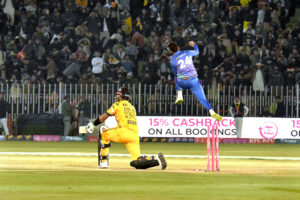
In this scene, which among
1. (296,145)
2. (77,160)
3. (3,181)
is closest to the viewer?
(3,181)

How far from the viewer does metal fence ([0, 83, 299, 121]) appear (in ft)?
102

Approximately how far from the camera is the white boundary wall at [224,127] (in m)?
31.0

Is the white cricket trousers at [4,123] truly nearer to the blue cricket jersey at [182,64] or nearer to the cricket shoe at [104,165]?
the cricket shoe at [104,165]

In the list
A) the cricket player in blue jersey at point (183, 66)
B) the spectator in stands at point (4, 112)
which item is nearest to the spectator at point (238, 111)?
the spectator in stands at point (4, 112)

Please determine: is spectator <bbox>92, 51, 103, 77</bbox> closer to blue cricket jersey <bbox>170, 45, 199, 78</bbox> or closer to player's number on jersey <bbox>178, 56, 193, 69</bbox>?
blue cricket jersey <bbox>170, 45, 199, 78</bbox>

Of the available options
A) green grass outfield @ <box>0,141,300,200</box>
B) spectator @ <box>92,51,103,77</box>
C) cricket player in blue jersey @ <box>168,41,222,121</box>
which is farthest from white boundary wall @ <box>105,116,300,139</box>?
cricket player in blue jersey @ <box>168,41,222,121</box>

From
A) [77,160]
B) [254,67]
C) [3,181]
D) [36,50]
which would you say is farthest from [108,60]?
[3,181]

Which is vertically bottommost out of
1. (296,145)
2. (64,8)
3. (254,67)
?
(296,145)

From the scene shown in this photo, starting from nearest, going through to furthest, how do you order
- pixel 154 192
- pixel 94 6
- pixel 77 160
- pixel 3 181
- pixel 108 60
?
pixel 154 192, pixel 3 181, pixel 77 160, pixel 108 60, pixel 94 6

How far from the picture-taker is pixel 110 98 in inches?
1249

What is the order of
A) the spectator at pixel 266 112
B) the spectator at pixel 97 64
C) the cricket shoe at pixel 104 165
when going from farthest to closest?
1. the spectator at pixel 97 64
2. the spectator at pixel 266 112
3. the cricket shoe at pixel 104 165

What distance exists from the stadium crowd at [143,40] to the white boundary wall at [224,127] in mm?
1516

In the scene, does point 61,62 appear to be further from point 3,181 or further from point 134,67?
point 3,181

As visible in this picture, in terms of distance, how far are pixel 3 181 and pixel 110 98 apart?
17.4 m
